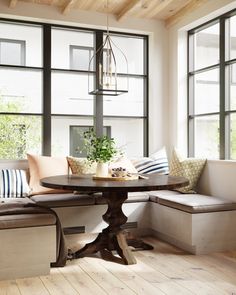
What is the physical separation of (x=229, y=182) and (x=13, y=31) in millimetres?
3109

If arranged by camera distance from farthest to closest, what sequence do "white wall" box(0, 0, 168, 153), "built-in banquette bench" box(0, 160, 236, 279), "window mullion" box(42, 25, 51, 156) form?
"white wall" box(0, 0, 168, 153), "window mullion" box(42, 25, 51, 156), "built-in banquette bench" box(0, 160, 236, 279)

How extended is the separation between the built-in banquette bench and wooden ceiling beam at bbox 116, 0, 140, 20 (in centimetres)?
206

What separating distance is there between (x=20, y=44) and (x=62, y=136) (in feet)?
4.08

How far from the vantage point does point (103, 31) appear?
195 inches

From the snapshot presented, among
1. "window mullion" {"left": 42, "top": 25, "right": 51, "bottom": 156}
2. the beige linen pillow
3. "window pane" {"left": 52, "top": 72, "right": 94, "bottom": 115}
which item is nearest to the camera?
the beige linen pillow

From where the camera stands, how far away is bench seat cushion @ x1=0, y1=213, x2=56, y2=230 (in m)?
2.80

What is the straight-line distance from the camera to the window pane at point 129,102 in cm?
504

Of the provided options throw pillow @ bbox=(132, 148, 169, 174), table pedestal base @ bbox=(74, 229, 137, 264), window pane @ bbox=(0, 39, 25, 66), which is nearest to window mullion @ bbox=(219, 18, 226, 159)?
throw pillow @ bbox=(132, 148, 169, 174)

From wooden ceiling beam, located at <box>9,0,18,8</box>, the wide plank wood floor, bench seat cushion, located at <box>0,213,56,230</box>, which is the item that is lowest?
the wide plank wood floor

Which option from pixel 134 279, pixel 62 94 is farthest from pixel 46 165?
pixel 134 279

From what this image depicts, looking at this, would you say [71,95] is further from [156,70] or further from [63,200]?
[63,200]

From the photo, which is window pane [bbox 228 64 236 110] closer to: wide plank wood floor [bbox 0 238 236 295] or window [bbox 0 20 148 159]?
window [bbox 0 20 148 159]

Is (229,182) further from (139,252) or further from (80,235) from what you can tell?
(80,235)

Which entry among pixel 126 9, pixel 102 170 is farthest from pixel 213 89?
pixel 102 170
